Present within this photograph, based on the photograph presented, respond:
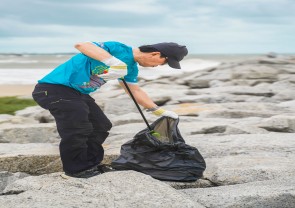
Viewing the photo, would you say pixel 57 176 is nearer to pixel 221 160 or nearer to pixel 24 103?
pixel 221 160

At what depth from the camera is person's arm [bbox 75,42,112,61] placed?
185 inches

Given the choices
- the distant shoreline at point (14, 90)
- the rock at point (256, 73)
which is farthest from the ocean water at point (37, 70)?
the rock at point (256, 73)

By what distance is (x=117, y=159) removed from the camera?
17.2ft

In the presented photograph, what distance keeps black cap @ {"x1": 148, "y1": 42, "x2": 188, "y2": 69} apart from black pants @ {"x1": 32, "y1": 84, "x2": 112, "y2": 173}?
0.82 m

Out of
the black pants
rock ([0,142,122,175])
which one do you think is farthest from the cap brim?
rock ([0,142,122,175])

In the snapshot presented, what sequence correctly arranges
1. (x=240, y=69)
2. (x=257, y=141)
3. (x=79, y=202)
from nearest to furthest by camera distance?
(x=79, y=202)
(x=257, y=141)
(x=240, y=69)

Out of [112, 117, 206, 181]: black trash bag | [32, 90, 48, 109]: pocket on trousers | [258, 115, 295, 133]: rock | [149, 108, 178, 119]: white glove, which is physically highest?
[32, 90, 48, 109]: pocket on trousers

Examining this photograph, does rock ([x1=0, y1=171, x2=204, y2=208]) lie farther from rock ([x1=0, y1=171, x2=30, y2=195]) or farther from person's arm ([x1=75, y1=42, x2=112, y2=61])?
rock ([x1=0, y1=171, x2=30, y2=195])

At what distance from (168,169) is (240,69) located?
15604mm

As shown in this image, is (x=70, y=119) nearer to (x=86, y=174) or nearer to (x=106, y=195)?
(x=86, y=174)

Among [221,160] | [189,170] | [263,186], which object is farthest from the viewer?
[221,160]

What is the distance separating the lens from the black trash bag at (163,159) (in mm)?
5020

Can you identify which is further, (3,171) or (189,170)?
(3,171)

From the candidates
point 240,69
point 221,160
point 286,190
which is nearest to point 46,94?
point 221,160
